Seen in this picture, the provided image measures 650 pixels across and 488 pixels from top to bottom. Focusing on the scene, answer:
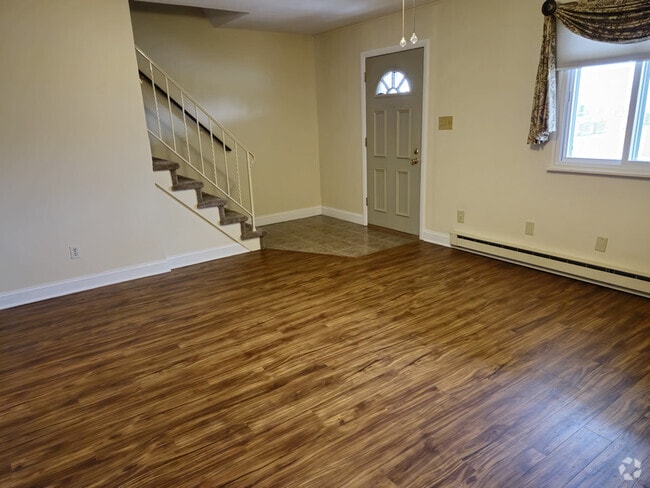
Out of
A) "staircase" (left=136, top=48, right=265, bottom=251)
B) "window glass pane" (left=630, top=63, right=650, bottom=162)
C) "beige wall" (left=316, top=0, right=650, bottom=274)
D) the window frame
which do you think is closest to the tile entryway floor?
"staircase" (left=136, top=48, right=265, bottom=251)

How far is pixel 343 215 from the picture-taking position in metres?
6.30

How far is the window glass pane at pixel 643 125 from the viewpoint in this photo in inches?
123

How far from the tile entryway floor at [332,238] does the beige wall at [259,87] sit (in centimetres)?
55

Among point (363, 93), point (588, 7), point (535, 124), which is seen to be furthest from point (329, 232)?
point (588, 7)

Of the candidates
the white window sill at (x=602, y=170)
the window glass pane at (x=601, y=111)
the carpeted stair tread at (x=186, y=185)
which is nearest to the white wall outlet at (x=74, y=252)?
the carpeted stair tread at (x=186, y=185)

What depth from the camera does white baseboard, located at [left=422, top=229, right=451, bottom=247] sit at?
4.84 m

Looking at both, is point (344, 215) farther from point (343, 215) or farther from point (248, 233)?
point (248, 233)

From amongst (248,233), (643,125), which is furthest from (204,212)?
(643,125)

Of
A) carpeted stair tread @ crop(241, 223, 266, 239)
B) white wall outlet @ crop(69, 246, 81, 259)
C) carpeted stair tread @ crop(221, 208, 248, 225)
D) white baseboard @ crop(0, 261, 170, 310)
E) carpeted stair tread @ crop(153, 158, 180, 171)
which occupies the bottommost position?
white baseboard @ crop(0, 261, 170, 310)

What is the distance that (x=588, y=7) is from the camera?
10.4 feet

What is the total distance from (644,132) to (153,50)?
490 centimetres

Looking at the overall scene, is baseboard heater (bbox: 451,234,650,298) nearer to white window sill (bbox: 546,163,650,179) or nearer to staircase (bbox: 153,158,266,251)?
white window sill (bbox: 546,163,650,179)

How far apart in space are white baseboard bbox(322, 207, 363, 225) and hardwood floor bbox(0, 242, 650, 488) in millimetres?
2229

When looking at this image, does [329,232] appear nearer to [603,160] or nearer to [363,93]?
[363,93]
